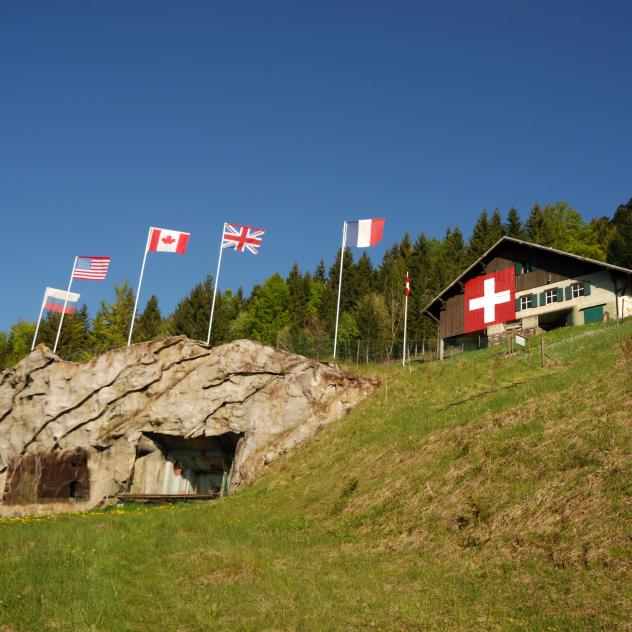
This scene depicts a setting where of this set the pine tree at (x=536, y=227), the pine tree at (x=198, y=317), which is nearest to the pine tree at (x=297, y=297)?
the pine tree at (x=198, y=317)

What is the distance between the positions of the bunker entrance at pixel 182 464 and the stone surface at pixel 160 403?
2.56 feet

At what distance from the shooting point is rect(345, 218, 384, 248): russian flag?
42719 millimetres

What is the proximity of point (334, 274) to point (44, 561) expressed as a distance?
89716 mm

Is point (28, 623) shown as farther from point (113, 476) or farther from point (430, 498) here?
point (113, 476)

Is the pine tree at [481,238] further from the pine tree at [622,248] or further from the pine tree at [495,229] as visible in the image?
the pine tree at [622,248]

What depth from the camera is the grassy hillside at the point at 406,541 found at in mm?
11062

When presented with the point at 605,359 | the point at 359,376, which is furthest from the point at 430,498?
the point at 359,376

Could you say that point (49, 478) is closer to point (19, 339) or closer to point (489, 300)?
point (489, 300)

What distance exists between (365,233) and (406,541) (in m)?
29.5

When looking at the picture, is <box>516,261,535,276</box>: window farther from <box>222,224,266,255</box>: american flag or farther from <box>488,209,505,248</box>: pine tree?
<box>488,209,505,248</box>: pine tree

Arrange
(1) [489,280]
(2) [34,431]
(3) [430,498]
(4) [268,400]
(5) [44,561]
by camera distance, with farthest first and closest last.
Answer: (1) [489,280]
(2) [34,431]
(4) [268,400]
(3) [430,498]
(5) [44,561]

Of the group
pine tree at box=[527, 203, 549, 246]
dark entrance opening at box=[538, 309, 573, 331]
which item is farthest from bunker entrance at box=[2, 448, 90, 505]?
pine tree at box=[527, 203, 549, 246]

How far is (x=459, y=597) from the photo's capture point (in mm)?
11711

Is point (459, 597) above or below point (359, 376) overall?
below
